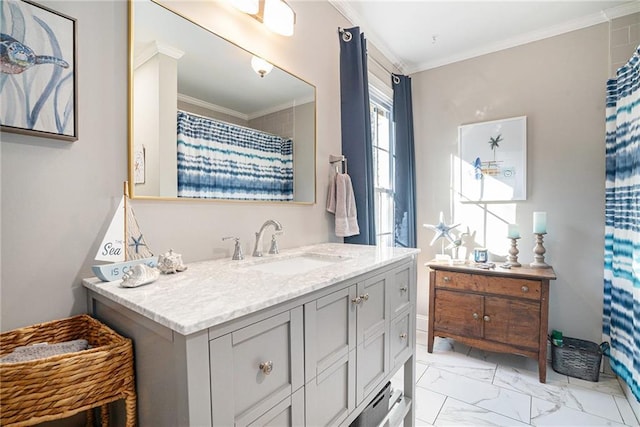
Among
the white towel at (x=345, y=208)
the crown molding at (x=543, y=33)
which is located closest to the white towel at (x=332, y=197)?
the white towel at (x=345, y=208)

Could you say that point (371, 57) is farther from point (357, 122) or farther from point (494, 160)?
point (494, 160)

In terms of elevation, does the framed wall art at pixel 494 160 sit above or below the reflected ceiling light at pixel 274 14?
below

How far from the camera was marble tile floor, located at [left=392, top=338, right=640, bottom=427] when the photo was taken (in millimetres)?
1688

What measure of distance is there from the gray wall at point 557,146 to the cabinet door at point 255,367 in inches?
98.2

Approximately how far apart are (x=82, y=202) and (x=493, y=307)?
2.56 m

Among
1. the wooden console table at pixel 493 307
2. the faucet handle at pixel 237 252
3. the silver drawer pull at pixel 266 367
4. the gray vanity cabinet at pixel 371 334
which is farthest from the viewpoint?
the wooden console table at pixel 493 307

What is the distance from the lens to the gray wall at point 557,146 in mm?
2293

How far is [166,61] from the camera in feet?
3.79

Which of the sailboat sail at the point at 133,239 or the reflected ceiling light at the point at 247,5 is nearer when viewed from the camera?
the sailboat sail at the point at 133,239

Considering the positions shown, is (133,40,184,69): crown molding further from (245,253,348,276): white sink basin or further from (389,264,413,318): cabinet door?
(389,264,413,318): cabinet door

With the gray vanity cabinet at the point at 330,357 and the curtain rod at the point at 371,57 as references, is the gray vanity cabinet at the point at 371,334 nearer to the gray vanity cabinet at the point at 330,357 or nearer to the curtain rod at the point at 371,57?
the gray vanity cabinet at the point at 330,357

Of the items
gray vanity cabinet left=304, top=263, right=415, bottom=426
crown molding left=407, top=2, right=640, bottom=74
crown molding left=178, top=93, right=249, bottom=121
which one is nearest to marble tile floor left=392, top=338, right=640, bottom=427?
gray vanity cabinet left=304, top=263, right=415, bottom=426

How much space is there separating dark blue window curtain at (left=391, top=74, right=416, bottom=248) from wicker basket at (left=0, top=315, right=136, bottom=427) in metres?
2.46

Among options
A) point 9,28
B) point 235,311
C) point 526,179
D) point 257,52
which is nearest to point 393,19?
point 257,52
